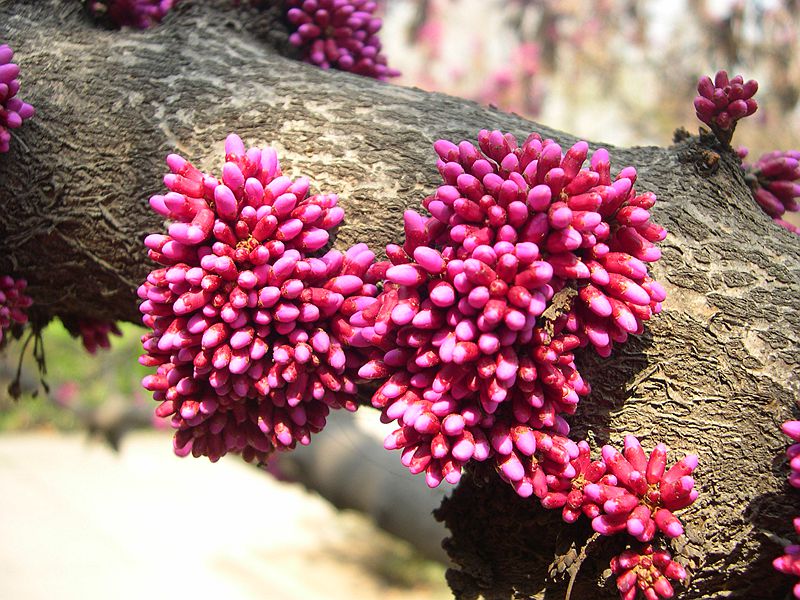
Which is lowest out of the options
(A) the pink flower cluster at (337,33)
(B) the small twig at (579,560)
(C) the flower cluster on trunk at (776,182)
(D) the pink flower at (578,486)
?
(B) the small twig at (579,560)

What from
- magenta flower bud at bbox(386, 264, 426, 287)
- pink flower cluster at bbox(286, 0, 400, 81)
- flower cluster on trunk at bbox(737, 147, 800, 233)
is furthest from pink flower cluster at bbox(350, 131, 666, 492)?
pink flower cluster at bbox(286, 0, 400, 81)

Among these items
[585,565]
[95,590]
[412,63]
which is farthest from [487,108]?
[412,63]

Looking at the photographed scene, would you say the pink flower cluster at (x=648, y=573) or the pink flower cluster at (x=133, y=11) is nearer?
the pink flower cluster at (x=648, y=573)

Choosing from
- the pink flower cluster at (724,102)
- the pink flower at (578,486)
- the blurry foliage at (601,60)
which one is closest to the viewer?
the pink flower at (578,486)

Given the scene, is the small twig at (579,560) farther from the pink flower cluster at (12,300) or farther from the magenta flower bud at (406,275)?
the pink flower cluster at (12,300)

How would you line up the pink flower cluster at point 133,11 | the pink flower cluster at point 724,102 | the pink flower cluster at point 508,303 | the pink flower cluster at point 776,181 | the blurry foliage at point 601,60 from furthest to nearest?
the blurry foliage at point 601,60 < the pink flower cluster at point 133,11 < the pink flower cluster at point 776,181 < the pink flower cluster at point 724,102 < the pink flower cluster at point 508,303

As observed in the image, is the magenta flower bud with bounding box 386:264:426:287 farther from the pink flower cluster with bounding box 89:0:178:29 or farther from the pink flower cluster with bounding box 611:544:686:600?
the pink flower cluster with bounding box 89:0:178:29

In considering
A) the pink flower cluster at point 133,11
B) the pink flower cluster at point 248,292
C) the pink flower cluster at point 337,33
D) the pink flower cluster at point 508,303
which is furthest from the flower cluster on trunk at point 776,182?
the pink flower cluster at point 133,11

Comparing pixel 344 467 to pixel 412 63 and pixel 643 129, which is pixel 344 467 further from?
pixel 412 63
